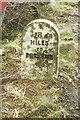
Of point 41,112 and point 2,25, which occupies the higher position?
point 2,25

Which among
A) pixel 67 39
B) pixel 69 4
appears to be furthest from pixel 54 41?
pixel 69 4

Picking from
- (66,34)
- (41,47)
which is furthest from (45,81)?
(66,34)

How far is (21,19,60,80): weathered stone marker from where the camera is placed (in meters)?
2.78

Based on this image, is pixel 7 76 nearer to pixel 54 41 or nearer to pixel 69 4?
pixel 54 41

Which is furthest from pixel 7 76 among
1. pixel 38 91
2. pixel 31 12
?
pixel 31 12

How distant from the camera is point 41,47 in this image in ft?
9.12

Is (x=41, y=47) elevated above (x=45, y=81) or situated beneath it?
elevated above

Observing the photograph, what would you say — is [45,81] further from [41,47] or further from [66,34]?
[66,34]

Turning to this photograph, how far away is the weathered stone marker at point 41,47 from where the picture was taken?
2775 millimetres

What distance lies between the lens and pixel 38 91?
9.20 feet

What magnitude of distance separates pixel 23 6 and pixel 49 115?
69 cm

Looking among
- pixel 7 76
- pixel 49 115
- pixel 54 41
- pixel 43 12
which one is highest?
pixel 43 12

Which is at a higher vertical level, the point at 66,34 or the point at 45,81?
the point at 66,34

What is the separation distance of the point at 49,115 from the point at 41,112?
0.05m
